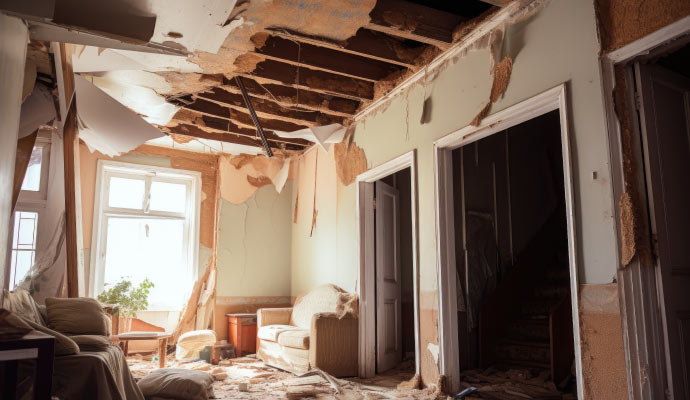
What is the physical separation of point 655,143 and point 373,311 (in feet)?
11.0

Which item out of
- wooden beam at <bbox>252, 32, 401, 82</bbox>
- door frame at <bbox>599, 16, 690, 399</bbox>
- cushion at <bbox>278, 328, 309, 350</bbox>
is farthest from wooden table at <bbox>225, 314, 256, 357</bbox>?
door frame at <bbox>599, 16, 690, 399</bbox>

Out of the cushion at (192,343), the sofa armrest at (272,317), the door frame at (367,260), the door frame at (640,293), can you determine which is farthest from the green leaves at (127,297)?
the door frame at (640,293)

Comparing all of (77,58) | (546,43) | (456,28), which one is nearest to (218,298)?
(77,58)

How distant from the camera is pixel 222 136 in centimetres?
702

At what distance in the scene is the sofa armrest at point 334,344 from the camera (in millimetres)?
5043

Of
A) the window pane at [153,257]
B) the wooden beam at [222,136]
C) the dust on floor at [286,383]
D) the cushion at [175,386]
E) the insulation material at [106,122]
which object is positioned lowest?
the dust on floor at [286,383]

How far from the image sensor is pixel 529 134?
6.35 m

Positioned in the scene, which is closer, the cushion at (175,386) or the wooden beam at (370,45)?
the cushion at (175,386)

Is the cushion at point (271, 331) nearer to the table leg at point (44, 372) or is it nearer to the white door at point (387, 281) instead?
the white door at point (387, 281)

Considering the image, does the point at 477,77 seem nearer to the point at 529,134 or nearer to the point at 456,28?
the point at 456,28

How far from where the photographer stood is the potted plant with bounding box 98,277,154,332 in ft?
20.5

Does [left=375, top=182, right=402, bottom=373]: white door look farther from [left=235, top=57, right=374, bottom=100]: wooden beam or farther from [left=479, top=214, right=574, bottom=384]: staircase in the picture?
[left=235, top=57, right=374, bottom=100]: wooden beam

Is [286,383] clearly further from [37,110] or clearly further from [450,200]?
[37,110]

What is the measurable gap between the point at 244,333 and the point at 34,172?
339 cm
